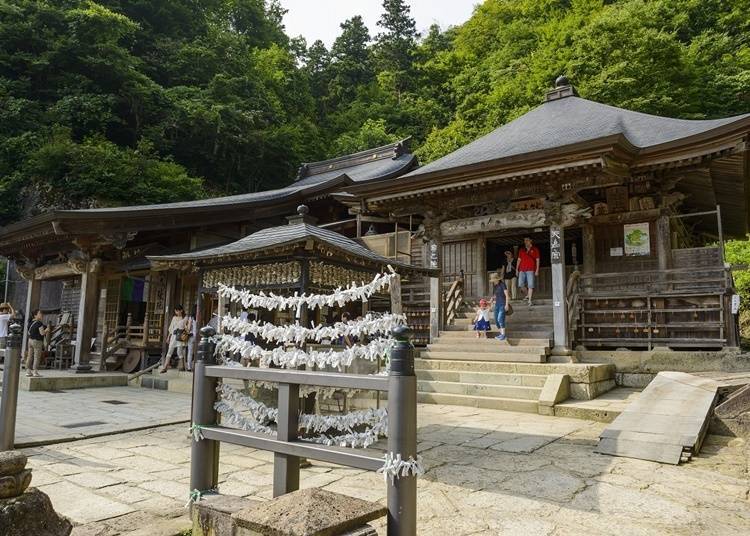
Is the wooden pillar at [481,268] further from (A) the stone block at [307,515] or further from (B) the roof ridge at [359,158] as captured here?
(A) the stone block at [307,515]

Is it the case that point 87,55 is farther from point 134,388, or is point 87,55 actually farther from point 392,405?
point 392,405

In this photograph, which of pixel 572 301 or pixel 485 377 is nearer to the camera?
pixel 485 377

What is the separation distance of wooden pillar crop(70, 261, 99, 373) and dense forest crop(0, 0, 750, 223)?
28.6 feet

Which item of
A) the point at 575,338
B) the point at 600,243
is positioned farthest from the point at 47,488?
the point at 600,243

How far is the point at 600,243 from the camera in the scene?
11.6 m

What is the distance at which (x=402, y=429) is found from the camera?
96.7 inches

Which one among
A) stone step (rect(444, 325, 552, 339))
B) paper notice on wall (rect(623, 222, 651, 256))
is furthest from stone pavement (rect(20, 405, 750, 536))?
paper notice on wall (rect(623, 222, 651, 256))

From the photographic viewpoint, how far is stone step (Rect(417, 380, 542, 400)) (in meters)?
7.95

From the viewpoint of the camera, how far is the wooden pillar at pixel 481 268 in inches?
514

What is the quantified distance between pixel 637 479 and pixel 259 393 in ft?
12.1

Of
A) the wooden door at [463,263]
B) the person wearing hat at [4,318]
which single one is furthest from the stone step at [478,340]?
the person wearing hat at [4,318]

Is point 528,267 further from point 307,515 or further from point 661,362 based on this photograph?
point 307,515

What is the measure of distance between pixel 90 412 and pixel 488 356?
283 inches

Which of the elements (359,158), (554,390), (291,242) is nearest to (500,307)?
(554,390)
